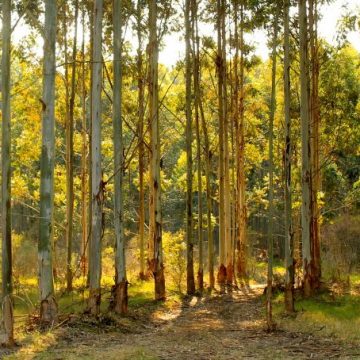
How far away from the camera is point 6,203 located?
24.9ft

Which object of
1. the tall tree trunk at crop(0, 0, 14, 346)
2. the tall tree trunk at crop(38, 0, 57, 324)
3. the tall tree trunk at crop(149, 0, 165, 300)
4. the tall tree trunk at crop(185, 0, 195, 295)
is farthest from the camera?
the tall tree trunk at crop(185, 0, 195, 295)

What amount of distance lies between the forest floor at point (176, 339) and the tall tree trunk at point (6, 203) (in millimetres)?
376

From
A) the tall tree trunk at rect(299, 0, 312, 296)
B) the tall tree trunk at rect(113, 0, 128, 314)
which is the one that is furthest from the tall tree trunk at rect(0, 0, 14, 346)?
the tall tree trunk at rect(299, 0, 312, 296)

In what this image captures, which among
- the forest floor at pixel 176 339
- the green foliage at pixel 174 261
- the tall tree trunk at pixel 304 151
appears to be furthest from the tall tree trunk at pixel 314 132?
the green foliage at pixel 174 261

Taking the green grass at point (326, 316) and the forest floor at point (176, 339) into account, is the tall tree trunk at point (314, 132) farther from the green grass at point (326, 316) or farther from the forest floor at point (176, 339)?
the forest floor at point (176, 339)

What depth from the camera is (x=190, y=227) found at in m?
14.2

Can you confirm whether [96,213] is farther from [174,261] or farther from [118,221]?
[174,261]

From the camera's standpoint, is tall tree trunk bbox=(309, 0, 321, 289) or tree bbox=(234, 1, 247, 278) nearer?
tall tree trunk bbox=(309, 0, 321, 289)

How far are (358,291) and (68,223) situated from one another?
7.90 meters

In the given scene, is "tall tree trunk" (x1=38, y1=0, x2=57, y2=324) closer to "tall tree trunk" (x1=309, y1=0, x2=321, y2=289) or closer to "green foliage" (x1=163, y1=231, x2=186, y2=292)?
"green foliage" (x1=163, y1=231, x2=186, y2=292)

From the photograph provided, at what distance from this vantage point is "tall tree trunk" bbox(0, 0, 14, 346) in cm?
744

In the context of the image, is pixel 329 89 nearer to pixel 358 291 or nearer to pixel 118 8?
pixel 358 291

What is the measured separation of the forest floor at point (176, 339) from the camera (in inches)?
285

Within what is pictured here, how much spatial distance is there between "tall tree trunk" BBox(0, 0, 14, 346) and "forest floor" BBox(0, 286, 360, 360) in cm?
38
